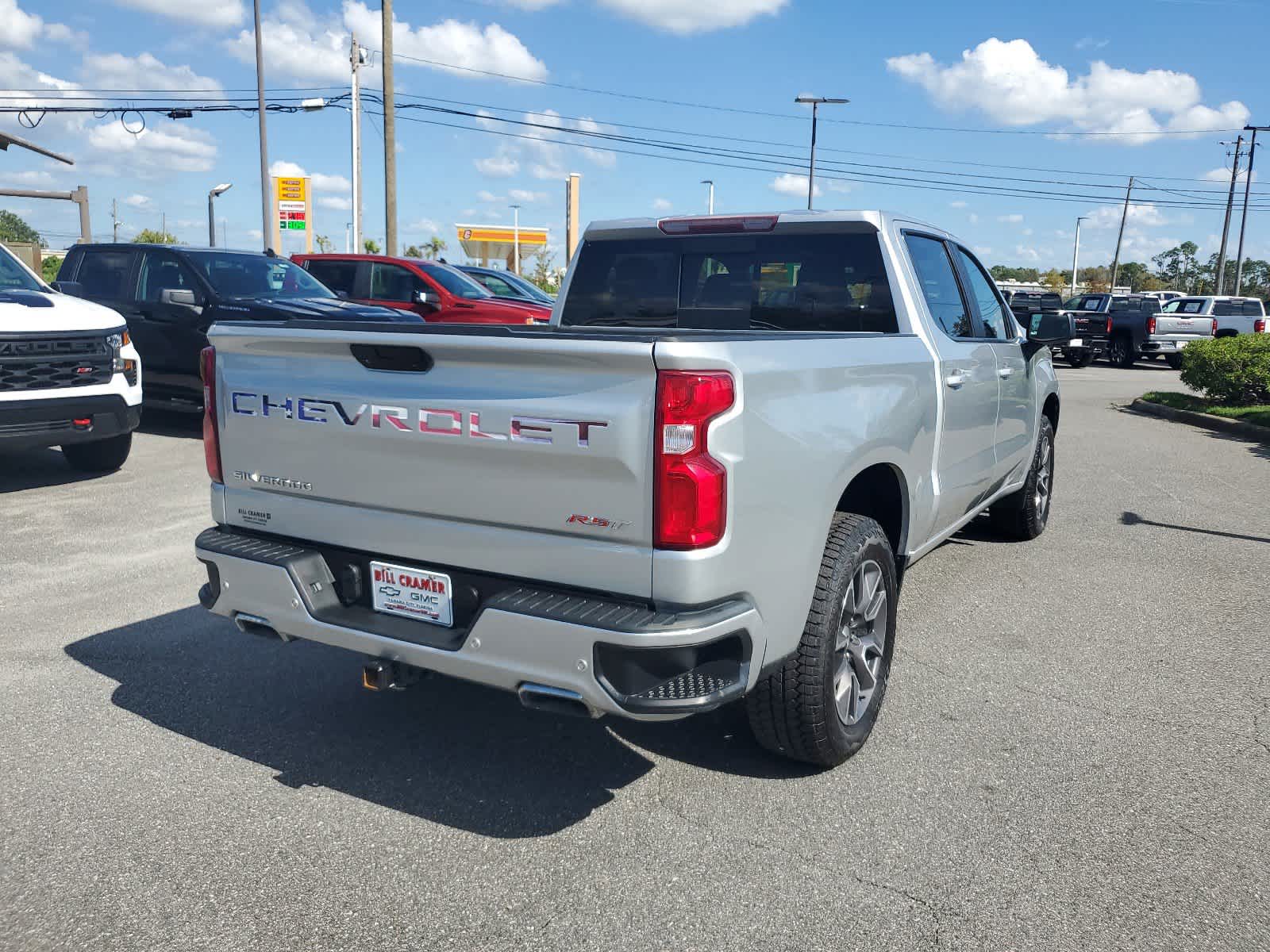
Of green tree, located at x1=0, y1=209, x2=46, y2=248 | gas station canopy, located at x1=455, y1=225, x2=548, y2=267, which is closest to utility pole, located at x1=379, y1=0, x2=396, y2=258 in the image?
gas station canopy, located at x1=455, y1=225, x2=548, y2=267

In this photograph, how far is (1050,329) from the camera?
5.87 meters

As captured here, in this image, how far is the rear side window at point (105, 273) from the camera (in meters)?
10.7

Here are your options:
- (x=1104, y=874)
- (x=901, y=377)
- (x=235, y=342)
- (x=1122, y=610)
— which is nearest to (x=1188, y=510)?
(x=1122, y=610)

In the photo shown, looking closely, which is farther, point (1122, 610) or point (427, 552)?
point (1122, 610)

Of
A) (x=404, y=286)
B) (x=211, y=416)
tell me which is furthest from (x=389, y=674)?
(x=404, y=286)

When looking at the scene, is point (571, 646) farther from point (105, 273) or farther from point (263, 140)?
point (263, 140)

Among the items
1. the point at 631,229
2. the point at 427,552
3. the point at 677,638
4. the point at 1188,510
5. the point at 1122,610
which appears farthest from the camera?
the point at 1188,510

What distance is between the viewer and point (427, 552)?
3.11 metres

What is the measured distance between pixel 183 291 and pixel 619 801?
7998 millimetres

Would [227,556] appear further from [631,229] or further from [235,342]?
[631,229]

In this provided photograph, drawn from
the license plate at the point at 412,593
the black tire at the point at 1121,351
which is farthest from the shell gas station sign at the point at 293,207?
the license plate at the point at 412,593

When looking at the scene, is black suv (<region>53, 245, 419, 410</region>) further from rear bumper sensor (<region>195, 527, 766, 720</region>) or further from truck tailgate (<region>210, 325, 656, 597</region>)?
rear bumper sensor (<region>195, 527, 766, 720</region>)

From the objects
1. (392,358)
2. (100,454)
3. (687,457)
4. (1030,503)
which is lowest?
(100,454)

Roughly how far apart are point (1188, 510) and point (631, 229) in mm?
5549
